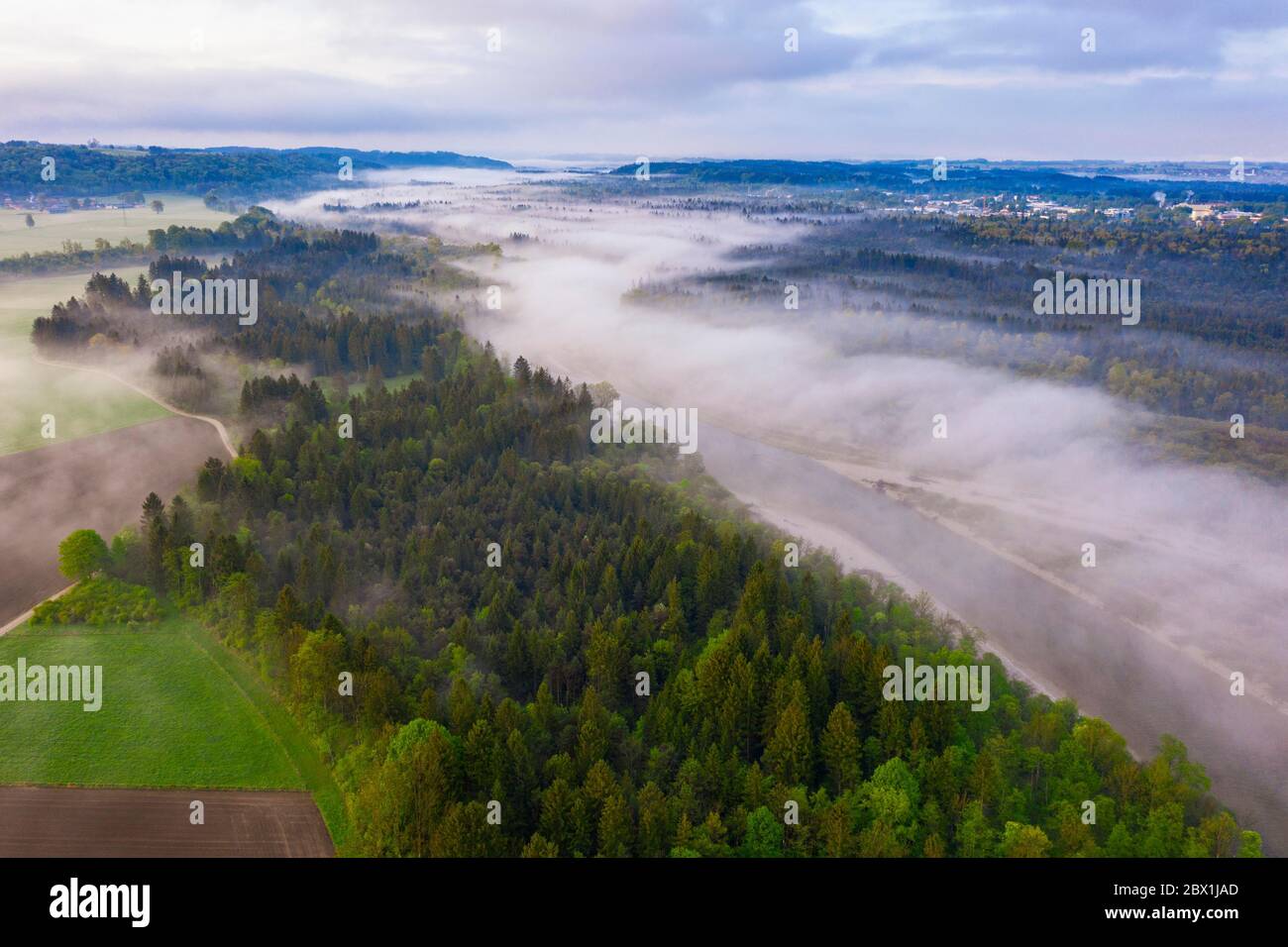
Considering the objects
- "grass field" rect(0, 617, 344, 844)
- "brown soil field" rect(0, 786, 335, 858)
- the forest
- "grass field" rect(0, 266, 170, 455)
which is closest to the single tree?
the forest

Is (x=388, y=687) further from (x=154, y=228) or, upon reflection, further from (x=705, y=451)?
(x=154, y=228)

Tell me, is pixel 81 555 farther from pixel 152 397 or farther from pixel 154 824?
pixel 152 397

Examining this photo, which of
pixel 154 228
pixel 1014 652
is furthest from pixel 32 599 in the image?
pixel 154 228

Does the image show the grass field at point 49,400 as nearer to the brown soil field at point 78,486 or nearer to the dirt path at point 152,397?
the dirt path at point 152,397

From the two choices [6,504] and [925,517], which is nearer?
[6,504]

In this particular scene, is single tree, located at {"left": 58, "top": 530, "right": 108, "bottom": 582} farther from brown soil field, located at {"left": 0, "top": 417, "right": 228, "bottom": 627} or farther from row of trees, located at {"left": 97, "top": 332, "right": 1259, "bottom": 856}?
row of trees, located at {"left": 97, "top": 332, "right": 1259, "bottom": 856}

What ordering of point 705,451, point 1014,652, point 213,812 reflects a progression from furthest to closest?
point 705,451 < point 1014,652 < point 213,812

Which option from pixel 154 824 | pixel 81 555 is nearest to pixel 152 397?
pixel 81 555
